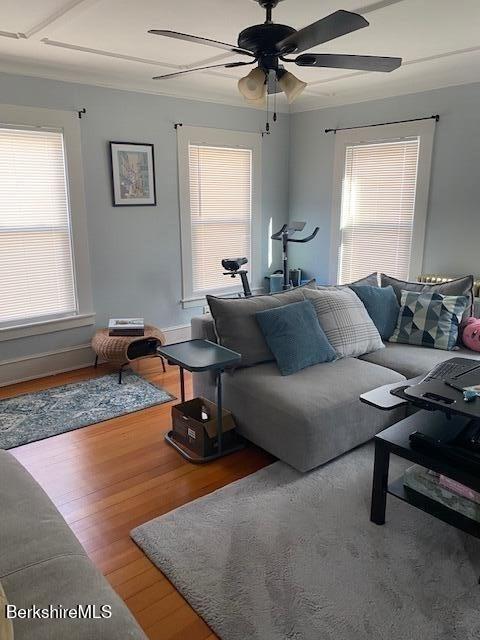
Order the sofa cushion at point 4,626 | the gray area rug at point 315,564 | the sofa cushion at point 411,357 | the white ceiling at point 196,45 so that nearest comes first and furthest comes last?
the sofa cushion at point 4,626
the gray area rug at point 315,564
the white ceiling at point 196,45
the sofa cushion at point 411,357

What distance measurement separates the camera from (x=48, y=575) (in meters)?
1.31

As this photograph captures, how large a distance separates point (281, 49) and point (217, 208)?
2.83 m

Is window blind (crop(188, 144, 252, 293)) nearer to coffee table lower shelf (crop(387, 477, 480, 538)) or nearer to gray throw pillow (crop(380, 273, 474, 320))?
gray throw pillow (crop(380, 273, 474, 320))

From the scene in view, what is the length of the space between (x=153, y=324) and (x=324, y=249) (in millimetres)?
2067

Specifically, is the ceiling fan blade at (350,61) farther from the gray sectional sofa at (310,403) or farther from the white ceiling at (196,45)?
the gray sectional sofa at (310,403)

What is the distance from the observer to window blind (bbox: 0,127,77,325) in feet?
12.0

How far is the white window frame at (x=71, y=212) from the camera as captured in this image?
361cm

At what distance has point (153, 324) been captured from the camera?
4.71m

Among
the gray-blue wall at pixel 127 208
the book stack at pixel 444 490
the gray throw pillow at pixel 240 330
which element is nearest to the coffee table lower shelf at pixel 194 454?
the gray throw pillow at pixel 240 330

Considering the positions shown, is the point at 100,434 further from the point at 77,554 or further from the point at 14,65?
the point at 14,65

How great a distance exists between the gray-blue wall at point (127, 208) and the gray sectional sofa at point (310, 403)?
4.84ft

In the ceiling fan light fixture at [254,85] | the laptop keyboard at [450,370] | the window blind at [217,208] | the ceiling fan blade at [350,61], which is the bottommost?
the laptop keyboard at [450,370]

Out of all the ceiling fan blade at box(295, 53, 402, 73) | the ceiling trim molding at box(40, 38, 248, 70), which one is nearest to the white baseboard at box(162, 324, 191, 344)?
the ceiling trim molding at box(40, 38, 248, 70)

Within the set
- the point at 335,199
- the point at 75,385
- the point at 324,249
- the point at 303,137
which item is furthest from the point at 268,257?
the point at 75,385
